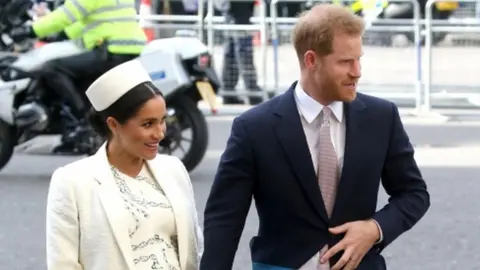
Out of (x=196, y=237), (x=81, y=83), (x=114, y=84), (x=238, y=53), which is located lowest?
(x=238, y=53)

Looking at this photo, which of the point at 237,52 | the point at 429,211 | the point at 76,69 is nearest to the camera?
the point at 429,211

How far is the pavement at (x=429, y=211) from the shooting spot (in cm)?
759

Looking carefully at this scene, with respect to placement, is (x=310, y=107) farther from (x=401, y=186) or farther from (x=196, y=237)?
(x=196, y=237)

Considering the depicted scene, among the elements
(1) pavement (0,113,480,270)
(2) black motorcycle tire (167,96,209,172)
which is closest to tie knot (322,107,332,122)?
(1) pavement (0,113,480,270)

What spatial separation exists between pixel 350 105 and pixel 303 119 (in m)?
0.14

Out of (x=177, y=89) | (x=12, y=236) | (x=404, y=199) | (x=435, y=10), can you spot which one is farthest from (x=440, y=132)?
(x=404, y=199)

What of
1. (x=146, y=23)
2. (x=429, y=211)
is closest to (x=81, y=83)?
(x=429, y=211)

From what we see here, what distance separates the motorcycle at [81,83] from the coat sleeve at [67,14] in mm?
256

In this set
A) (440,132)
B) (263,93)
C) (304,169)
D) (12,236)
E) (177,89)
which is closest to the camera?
(304,169)

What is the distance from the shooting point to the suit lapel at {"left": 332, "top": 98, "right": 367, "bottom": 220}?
12.0ft

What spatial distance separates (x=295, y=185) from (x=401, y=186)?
348 millimetres

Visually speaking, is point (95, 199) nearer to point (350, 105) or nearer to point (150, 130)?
point (150, 130)

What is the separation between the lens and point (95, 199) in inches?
146

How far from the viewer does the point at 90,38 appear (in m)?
9.95
